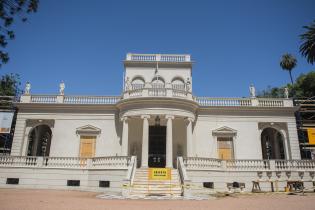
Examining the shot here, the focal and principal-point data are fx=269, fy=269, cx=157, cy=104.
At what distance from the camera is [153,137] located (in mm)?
25922

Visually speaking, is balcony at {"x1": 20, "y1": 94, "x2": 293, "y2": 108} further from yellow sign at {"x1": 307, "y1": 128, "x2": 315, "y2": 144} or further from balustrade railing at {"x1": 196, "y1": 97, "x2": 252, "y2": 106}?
yellow sign at {"x1": 307, "y1": 128, "x2": 315, "y2": 144}

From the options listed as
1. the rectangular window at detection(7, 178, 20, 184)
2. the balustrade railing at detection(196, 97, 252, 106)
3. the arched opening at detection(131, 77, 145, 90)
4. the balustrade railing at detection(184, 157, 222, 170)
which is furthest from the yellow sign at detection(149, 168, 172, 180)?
the arched opening at detection(131, 77, 145, 90)

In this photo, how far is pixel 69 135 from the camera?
25.8m

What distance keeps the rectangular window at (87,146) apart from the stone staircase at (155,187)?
7.68 m

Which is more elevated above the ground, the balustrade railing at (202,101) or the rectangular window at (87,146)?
the balustrade railing at (202,101)

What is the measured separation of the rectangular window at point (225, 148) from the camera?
2550cm

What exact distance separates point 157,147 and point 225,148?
21.4ft

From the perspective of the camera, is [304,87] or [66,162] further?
[304,87]

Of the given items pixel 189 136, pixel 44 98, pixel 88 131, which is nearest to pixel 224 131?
pixel 189 136

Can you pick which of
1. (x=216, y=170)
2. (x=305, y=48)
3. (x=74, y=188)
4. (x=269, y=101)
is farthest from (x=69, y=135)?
(x=305, y=48)

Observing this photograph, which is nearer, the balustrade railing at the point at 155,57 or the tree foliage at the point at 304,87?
the balustrade railing at the point at 155,57

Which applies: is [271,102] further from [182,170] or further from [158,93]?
[182,170]

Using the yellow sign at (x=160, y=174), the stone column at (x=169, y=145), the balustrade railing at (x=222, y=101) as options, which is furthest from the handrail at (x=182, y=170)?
the balustrade railing at (x=222, y=101)

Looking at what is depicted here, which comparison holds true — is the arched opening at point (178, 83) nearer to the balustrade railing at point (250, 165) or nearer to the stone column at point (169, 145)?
the stone column at point (169, 145)
